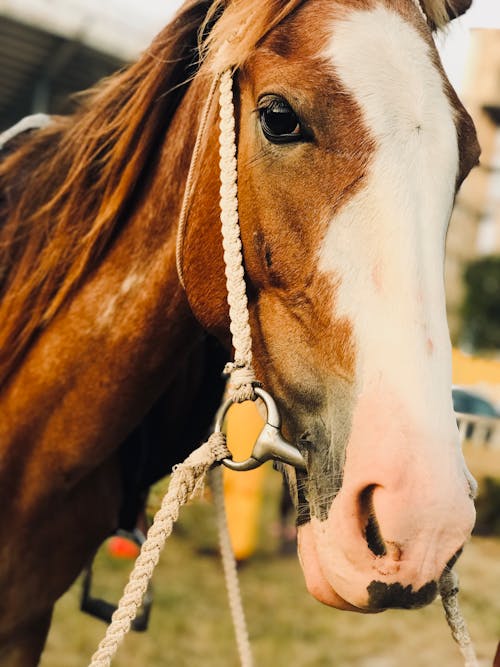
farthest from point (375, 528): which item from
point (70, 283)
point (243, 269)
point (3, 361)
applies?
point (3, 361)

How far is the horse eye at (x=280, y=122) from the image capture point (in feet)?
3.46

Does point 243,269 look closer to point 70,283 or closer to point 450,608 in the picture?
point 70,283

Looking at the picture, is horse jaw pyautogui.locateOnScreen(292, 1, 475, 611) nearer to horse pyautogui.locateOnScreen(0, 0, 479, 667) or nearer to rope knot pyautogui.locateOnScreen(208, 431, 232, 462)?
horse pyautogui.locateOnScreen(0, 0, 479, 667)

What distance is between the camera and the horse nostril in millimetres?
898

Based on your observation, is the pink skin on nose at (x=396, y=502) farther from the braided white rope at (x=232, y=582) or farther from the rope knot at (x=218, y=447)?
the braided white rope at (x=232, y=582)

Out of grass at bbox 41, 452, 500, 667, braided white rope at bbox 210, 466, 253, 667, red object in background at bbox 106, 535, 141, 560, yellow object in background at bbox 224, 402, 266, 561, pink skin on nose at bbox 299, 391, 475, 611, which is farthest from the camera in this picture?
yellow object in background at bbox 224, 402, 266, 561

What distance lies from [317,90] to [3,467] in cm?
108

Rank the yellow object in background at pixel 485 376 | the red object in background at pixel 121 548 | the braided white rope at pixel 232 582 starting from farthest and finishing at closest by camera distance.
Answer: the yellow object in background at pixel 485 376, the red object in background at pixel 121 548, the braided white rope at pixel 232 582

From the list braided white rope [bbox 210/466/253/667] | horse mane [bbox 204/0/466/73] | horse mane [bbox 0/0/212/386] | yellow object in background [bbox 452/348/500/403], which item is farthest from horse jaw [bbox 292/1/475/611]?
yellow object in background [bbox 452/348/500/403]

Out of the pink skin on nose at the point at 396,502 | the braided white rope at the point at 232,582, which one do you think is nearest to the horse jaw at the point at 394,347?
the pink skin on nose at the point at 396,502

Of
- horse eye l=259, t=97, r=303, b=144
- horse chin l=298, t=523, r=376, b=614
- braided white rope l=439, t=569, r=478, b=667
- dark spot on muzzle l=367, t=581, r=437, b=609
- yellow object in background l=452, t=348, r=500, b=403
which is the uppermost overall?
horse eye l=259, t=97, r=303, b=144

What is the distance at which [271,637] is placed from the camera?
3584 mm

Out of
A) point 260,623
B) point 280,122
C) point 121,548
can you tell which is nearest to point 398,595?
point 280,122

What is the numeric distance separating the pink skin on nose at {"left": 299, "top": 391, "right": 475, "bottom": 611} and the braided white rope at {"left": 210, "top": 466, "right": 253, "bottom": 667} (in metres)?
0.80
